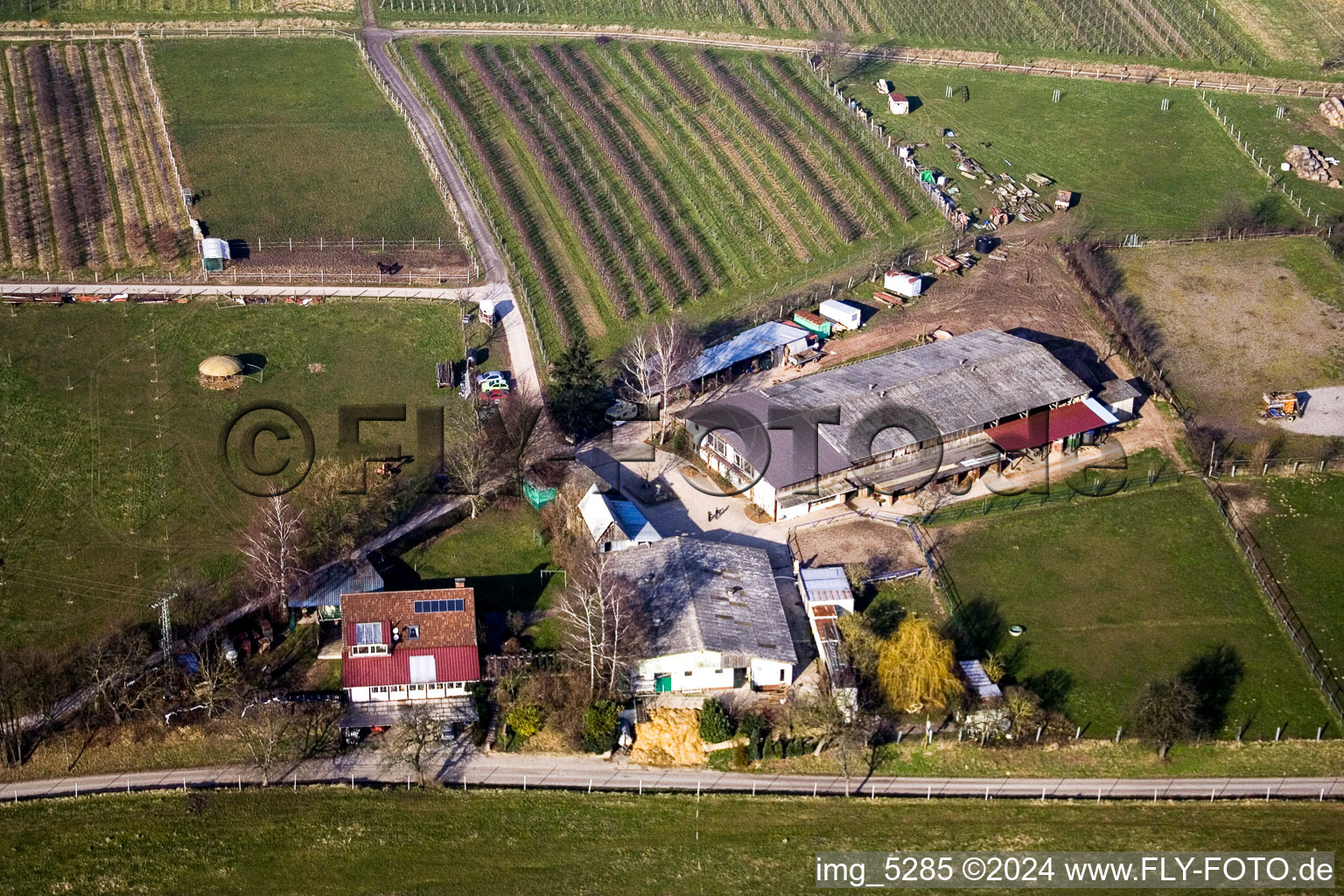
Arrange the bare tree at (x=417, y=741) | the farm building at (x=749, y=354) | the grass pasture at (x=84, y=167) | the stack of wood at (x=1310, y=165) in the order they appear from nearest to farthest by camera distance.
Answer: the bare tree at (x=417, y=741), the farm building at (x=749, y=354), the grass pasture at (x=84, y=167), the stack of wood at (x=1310, y=165)

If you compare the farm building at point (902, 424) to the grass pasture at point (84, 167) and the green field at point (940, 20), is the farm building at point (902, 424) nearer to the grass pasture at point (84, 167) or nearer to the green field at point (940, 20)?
the grass pasture at point (84, 167)

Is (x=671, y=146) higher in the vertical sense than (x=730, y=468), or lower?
higher

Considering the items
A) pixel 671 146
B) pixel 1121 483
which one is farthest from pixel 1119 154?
pixel 1121 483

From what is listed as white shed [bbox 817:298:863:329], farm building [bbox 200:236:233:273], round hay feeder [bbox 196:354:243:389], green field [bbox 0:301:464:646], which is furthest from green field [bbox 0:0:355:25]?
white shed [bbox 817:298:863:329]

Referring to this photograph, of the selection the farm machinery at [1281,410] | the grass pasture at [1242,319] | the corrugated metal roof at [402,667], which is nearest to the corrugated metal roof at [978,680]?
the corrugated metal roof at [402,667]

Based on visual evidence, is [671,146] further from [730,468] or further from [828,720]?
[828,720]

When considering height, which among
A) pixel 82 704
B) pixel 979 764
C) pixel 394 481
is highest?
pixel 394 481
